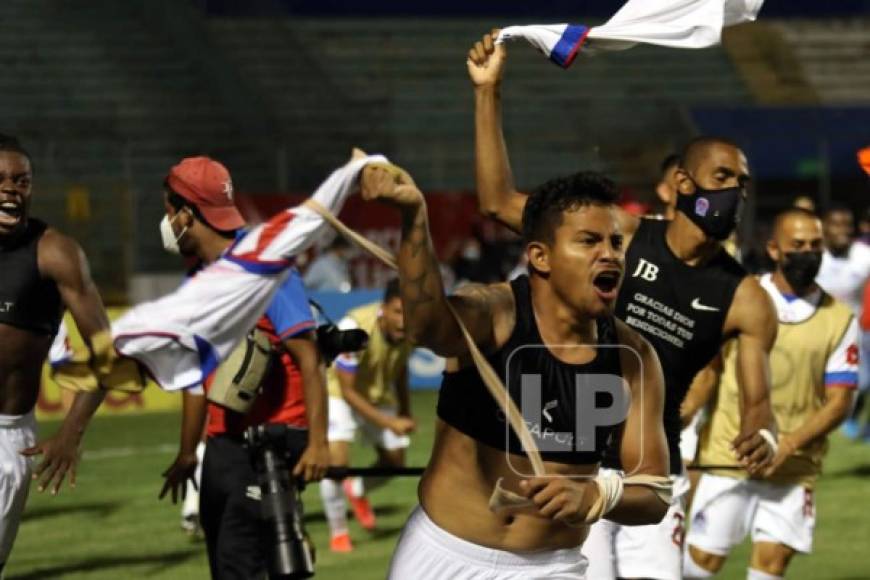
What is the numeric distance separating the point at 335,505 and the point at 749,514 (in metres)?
3.71

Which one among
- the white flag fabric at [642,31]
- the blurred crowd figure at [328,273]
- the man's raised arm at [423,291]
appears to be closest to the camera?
the man's raised arm at [423,291]

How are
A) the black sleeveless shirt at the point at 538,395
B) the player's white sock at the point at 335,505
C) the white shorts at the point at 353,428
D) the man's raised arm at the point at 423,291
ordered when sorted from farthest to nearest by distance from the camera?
the white shorts at the point at 353,428 → the player's white sock at the point at 335,505 → the black sleeveless shirt at the point at 538,395 → the man's raised arm at the point at 423,291

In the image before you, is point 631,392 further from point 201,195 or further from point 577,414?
point 201,195

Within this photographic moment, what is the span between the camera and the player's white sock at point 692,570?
33.1 ft

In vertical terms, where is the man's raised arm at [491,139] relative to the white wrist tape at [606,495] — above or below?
above

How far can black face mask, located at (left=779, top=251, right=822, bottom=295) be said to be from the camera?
1060 cm

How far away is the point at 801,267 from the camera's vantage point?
10625 millimetres

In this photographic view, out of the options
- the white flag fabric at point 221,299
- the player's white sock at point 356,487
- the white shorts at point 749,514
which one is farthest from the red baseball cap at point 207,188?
the player's white sock at point 356,487

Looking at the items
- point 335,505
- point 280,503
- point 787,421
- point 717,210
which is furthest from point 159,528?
point 717,210

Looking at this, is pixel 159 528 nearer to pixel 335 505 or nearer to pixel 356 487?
pixel 356 487

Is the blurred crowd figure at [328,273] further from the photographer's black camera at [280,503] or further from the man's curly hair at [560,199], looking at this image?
the man's curly hair at [560,199]

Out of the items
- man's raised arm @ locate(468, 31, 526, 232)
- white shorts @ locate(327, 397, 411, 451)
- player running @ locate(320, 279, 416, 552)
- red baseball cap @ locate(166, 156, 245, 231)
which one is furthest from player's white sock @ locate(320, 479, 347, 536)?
man's raised arm @ locate(468, 31, 526, 232)

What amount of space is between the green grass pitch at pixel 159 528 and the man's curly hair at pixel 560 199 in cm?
654

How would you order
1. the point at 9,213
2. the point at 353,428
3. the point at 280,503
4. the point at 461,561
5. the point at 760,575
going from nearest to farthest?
the point at 461,561, the point at 9,213, the point at 280,503, the point at 760,575, the point at 353,428
